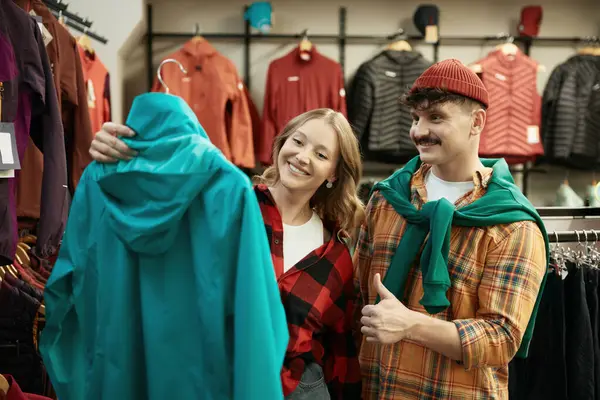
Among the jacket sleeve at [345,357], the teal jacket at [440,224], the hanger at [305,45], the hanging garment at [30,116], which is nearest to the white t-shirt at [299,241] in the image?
the jacket sleeve at [345,357]

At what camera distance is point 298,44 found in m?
4.03

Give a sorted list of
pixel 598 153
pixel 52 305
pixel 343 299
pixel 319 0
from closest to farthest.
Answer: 1. pixel 52 305
2. pixel 343 299
3. pixel 598 153
4. pixel 319 0

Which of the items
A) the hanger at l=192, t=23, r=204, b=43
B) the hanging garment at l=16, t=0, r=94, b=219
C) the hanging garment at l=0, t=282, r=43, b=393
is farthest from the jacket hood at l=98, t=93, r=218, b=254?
the hanger at l=192, t=23, r=204, b=43

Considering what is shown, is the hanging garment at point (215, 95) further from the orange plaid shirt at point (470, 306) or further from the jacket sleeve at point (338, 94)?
the orange plaid shirt at point (470, 306)

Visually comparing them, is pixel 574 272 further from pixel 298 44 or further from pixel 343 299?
pixel 298 44

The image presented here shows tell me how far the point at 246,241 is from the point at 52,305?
1.65 feet

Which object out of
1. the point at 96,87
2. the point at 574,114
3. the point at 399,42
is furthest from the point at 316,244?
the point at 574,114

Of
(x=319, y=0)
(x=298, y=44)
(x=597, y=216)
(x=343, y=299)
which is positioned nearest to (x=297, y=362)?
(x=343, y=299)

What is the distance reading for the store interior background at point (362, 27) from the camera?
4.04 metres

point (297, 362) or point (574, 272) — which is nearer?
point (297, 362)

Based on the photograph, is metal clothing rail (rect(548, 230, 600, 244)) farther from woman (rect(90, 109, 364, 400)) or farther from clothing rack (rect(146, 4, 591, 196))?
clothing rack (rect(146, 4, 591, 196))

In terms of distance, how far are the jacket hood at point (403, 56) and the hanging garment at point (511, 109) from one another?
49 cm

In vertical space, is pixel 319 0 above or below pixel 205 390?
above

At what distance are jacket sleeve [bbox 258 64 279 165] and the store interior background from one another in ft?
1.14
